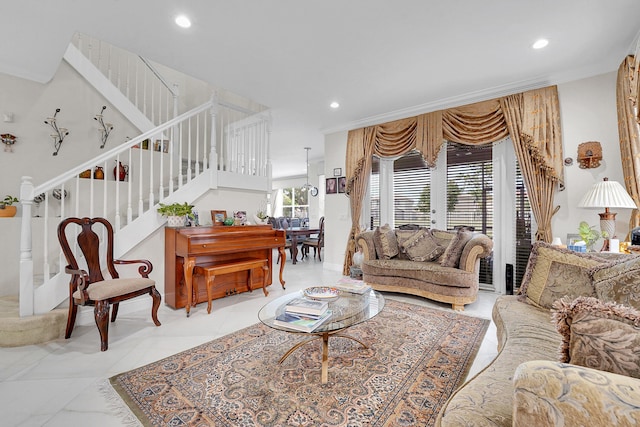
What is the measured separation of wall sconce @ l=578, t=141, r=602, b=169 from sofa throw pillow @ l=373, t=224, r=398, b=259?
7.25ft

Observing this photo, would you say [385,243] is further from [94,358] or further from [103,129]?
[103,129]

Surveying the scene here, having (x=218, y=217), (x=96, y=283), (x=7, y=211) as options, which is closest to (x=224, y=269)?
(x=218, y=217)

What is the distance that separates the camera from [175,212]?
320cm

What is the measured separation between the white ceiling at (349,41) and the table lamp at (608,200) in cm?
134

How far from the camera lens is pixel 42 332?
2273 millimetres

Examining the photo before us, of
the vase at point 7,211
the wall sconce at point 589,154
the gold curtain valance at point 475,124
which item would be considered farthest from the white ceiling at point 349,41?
the vase at point 7,211

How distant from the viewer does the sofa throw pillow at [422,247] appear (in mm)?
3525

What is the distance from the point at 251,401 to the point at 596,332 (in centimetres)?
154

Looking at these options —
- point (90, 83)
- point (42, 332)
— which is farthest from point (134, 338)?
point (90, 83)

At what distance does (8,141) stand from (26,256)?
1.66 m

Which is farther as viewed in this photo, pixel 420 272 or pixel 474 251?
pixel 420 272

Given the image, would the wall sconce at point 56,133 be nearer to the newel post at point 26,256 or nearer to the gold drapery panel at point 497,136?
the newel post at point 26,256

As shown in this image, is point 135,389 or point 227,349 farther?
point 227,349

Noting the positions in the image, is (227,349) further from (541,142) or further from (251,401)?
(541,142)
